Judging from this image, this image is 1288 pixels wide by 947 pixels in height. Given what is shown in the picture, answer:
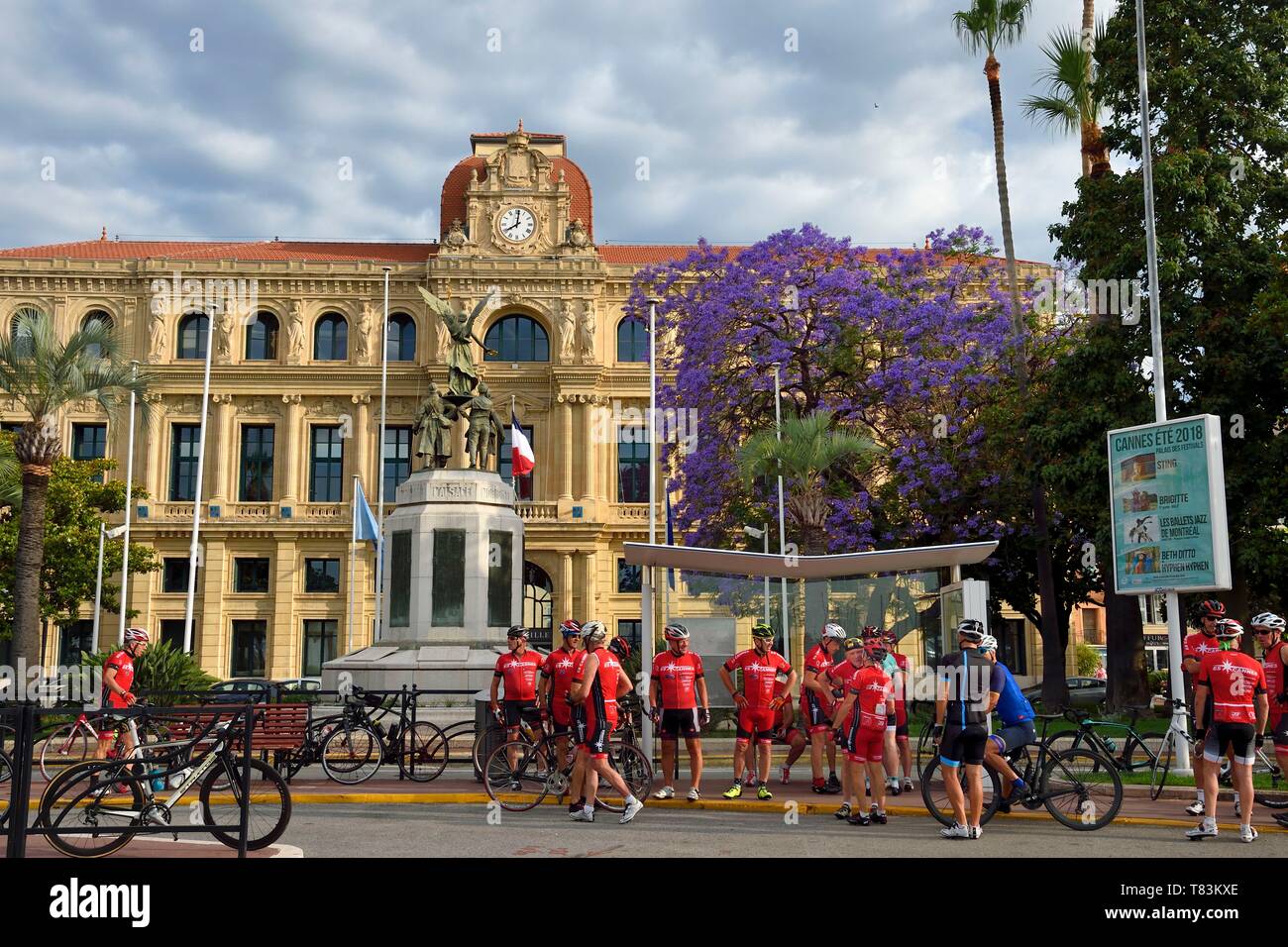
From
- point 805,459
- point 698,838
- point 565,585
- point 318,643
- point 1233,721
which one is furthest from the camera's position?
point 318,643

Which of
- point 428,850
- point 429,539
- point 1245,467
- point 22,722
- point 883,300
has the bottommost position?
point 428,850

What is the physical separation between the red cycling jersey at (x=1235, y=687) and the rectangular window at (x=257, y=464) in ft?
154

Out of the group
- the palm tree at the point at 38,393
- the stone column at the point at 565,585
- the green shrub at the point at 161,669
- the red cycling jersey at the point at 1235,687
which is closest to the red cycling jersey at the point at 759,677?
the red cycling jersey at the point at 1235,687

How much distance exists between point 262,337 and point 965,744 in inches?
1904

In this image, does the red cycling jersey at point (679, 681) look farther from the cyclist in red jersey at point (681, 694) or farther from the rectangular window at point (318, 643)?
the rectangular window at point (318, 643)

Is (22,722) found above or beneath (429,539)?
beneath

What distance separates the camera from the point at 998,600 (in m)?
37.2

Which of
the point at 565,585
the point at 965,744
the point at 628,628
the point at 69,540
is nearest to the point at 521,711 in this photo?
the point at 965,744

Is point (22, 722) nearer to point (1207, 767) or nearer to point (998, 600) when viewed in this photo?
point (1207, 767)

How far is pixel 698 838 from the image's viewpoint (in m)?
10.4

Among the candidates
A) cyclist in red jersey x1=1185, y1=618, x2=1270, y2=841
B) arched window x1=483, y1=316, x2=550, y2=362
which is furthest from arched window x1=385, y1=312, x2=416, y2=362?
cyclist in red jersey x1=1185, y1=618, x2=1270, y2=841

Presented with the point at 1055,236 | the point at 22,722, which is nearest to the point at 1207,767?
the point at 22,722

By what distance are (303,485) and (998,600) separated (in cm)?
3003

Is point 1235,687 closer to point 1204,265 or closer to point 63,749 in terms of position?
point 63,749
